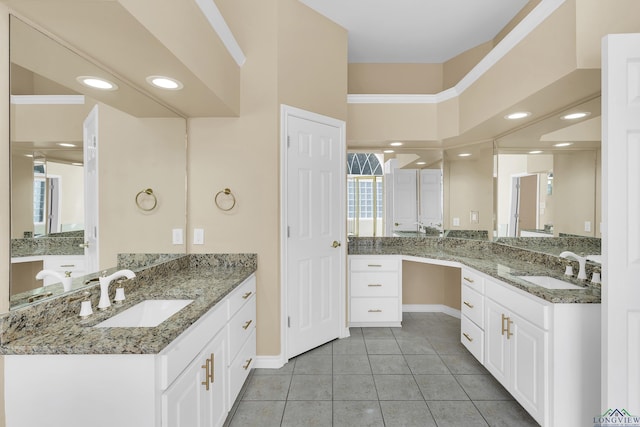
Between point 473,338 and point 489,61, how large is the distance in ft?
7.42

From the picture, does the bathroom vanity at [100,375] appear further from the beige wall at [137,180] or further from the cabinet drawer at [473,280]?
the cabinet drawer at [473,280]

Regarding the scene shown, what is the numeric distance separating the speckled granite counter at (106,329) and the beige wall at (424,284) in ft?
8.36

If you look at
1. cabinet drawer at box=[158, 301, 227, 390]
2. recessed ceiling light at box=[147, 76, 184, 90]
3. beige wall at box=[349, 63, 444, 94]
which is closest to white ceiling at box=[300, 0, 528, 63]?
beige wall at box=[349, 63, 444, 94]

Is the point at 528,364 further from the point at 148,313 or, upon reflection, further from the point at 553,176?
the point at 148,313

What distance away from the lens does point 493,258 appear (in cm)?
303

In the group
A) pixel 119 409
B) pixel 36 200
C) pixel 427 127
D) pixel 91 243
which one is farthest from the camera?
pixel 427 127

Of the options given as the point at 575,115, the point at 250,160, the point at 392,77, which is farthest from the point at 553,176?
the point at 250,160

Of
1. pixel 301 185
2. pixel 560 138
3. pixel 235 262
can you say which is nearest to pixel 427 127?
pixel 560 138

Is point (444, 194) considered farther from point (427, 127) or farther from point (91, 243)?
point (91, 243)

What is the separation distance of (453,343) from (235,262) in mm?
2201

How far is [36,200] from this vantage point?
4.04 ft

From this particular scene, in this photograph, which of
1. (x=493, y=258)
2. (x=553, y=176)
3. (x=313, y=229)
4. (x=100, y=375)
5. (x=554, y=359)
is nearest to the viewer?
(x=100, y=375)

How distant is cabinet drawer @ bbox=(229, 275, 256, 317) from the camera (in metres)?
1.94

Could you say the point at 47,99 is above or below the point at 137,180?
above
